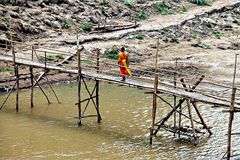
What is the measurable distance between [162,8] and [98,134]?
29.5 m

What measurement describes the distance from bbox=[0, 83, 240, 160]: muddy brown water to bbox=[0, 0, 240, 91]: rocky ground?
724 cm

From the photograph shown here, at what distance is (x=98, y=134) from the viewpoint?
26062 mm

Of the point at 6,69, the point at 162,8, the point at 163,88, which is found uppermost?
the point at 162,8

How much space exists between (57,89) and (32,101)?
4.46m

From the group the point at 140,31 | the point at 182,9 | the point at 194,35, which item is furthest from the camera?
the point at 182,9

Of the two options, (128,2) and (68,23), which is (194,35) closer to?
(128,2)

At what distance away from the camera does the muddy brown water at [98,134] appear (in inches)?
918

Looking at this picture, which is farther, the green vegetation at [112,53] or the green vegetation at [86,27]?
the green vegetation at [86,27]

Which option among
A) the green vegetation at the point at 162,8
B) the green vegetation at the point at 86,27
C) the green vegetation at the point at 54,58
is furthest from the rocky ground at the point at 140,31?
the green vegetation at the point at 54,58

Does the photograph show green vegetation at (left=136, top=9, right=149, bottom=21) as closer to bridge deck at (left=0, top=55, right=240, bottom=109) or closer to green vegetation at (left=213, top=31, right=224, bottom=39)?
green vegetation at (left=213, top=31, right=224, bottom=39)

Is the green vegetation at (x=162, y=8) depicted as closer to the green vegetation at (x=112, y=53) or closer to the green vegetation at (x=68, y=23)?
the green vegetation at (x=68, y=23)

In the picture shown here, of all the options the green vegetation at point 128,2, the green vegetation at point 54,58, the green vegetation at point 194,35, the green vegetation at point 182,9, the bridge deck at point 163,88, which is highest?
the green vegetation at point 128,2

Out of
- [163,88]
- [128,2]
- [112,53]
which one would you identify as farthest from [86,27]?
[163,88]

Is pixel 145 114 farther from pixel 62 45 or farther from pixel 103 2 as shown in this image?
pixel 103 2
